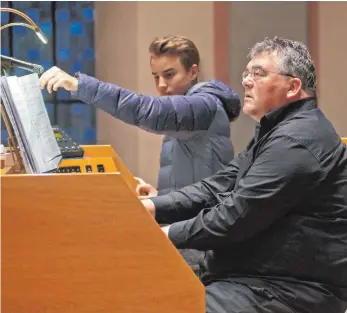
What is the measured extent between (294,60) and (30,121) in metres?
0.68

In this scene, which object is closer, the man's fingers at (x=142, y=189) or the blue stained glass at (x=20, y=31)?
the man's fingers at (x=142, y=189)

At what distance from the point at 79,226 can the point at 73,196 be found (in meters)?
0.06

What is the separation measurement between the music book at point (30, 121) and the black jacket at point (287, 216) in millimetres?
382

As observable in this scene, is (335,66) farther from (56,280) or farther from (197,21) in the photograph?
(56,280)

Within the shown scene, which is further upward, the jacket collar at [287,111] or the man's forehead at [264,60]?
the man's forehead at [264,60]

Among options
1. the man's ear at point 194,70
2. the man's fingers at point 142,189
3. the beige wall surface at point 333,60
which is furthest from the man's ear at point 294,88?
the beige wall surface at point 333,60

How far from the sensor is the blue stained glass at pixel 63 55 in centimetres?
419

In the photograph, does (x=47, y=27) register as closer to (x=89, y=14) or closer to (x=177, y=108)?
(x=89, y=14)

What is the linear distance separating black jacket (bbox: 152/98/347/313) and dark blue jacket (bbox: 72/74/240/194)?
0.47 m

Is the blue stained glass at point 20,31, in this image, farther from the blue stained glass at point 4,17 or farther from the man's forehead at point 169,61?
the man's forehead at point 169,61

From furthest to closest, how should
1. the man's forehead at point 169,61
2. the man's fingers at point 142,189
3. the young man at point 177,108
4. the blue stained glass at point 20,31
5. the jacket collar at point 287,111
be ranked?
the blue stained glass at point 20,31 → the man's fingers at point 142,189 → the man's forehead at point 169,61 → the young man at point 177,108 → the jacket collar at point 287,111

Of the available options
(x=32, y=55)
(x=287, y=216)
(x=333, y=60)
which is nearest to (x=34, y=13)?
(x=32, y=55)

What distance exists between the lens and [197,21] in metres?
3.91

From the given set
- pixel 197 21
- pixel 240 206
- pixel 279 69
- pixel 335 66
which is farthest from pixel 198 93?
pixel 335 66
